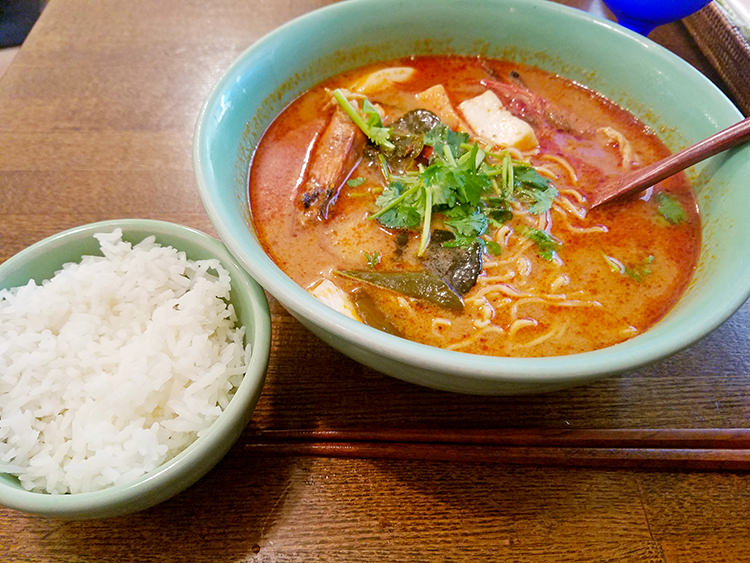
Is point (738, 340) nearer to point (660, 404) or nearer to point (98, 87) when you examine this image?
point (660, 404)

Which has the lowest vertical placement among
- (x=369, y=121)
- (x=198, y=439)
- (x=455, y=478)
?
(x=455, y=478)

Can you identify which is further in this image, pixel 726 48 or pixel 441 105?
pixel 726 48

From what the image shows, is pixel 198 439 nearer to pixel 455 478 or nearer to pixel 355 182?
pixel 455 478

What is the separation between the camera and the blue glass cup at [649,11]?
2248 mm

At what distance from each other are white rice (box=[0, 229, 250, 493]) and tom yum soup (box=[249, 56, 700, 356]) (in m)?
0.32

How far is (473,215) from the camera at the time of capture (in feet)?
5.87

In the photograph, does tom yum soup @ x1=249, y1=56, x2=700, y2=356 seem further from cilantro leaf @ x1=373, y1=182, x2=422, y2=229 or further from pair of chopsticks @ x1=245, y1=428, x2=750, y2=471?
pair of chopsticks @ x1=245, y1=428, x2=750, y2=471

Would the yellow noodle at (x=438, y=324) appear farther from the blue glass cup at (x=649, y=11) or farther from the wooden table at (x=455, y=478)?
the blue glass cup at (x=649, y=11)

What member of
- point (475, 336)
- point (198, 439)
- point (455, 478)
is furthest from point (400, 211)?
point (198, 439)

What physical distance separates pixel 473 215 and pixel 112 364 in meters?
1.18

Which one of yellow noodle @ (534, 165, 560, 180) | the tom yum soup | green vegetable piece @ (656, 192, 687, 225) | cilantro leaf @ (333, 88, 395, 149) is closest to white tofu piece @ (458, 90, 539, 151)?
the tom yum soup

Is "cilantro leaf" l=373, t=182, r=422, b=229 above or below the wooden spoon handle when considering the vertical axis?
below

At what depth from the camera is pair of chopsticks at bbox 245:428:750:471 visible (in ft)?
4.65

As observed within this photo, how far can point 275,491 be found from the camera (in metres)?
1.39
